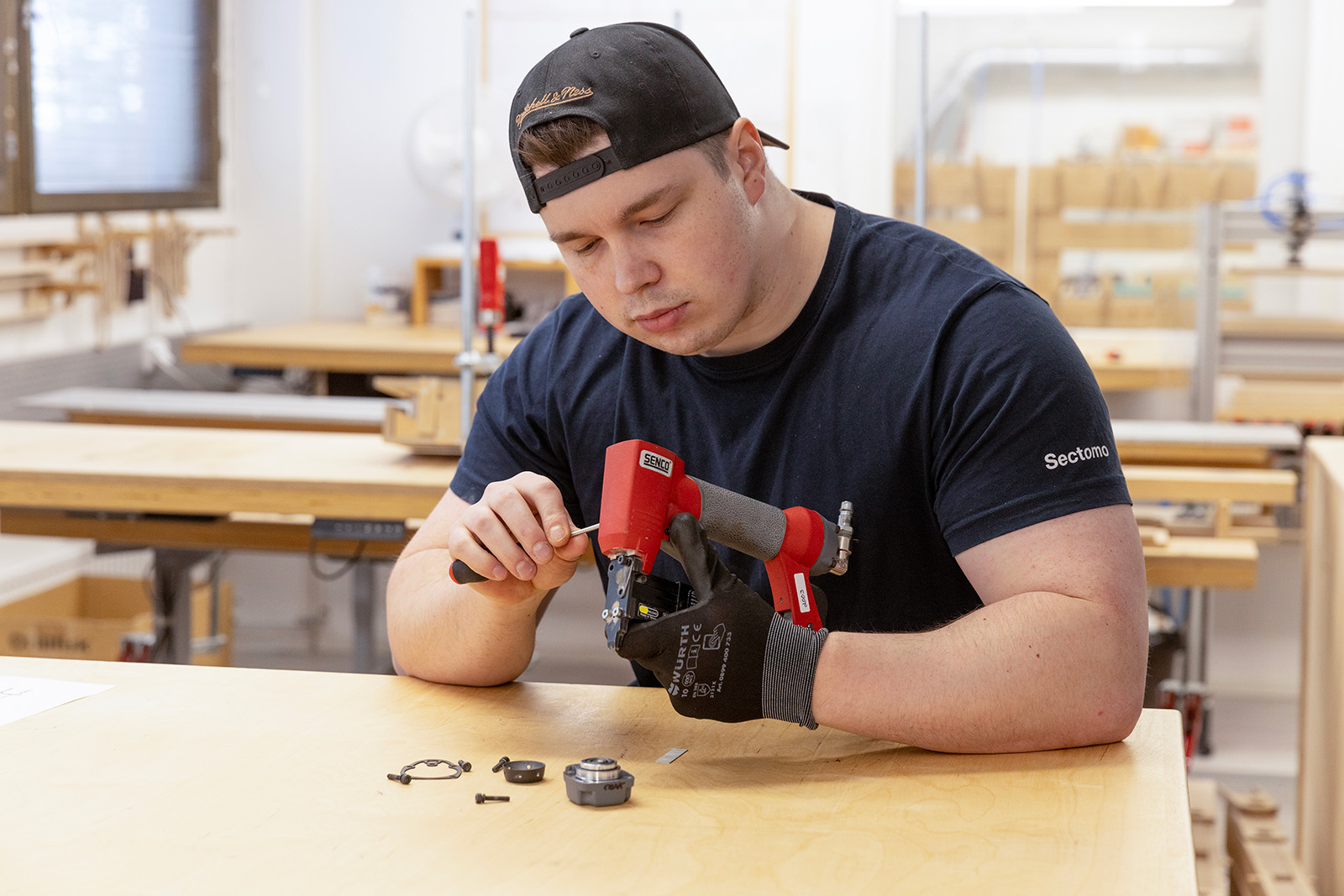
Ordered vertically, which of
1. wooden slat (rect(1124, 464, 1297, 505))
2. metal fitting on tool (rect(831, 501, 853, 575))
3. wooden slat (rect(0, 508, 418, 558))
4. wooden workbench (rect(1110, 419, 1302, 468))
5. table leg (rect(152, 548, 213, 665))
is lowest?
table leg (rect(152, 548, 213, 665))

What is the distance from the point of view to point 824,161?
194 inches

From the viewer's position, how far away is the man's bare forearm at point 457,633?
4.10ft

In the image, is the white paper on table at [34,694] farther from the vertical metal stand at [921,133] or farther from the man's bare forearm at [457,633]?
the vertical metal stand at [921,133]

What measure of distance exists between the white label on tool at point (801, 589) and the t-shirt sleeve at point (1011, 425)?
0.47ft

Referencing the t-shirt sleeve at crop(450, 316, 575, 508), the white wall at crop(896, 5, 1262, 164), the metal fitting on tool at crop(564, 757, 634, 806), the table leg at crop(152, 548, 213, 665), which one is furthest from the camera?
the white wall at crop(896, 5, 1262, 164)

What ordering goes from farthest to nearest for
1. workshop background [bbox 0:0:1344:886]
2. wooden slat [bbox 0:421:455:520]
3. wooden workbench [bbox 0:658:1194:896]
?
1. workshop background [bbox 0:0:1344:886]
2. wooden slat [bbox 0:421:455:520]
3. wooden workbench [bbox 0:658:1194:896]

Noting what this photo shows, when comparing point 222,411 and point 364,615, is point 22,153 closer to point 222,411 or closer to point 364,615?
point 222,411

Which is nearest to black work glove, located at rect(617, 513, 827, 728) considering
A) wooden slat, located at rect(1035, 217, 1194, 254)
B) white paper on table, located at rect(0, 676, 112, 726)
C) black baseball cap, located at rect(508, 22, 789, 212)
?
black baseball cap, located at rect(508, 22, 789, 212)

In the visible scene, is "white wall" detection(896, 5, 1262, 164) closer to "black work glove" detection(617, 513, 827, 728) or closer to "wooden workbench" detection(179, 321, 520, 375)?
"wooden workbench" detection(179, 321, 520, 375)

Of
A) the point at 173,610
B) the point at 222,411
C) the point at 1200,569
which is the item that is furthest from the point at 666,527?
the point at 222,411

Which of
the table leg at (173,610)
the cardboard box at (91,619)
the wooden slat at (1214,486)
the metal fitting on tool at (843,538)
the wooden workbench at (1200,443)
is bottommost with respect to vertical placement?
the cardboard box at (91,619)

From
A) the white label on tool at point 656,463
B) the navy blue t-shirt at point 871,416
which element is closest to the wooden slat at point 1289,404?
the navy blue t-shirt at point 871,416

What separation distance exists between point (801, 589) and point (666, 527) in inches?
6.3

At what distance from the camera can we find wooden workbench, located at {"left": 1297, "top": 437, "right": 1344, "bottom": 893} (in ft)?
6.12
